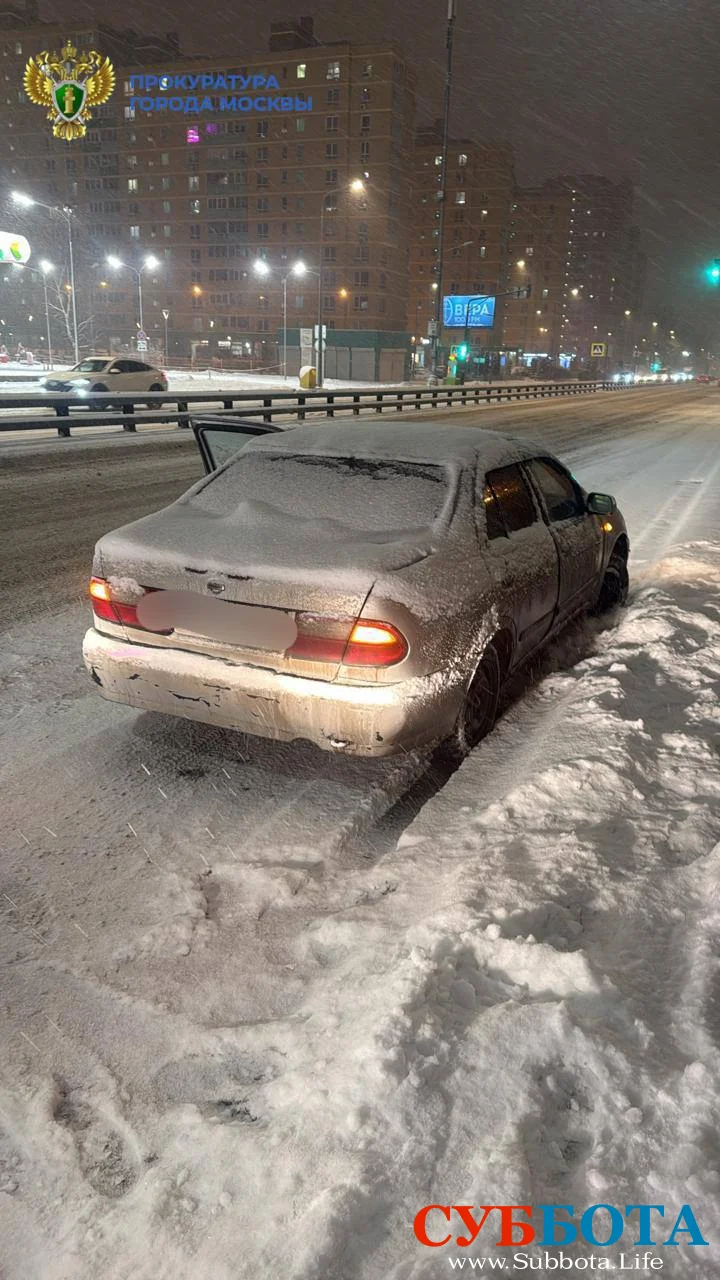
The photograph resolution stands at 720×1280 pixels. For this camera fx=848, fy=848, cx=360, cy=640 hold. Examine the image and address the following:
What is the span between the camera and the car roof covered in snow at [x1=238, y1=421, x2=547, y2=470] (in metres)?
4.51

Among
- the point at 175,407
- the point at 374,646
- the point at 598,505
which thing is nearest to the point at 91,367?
the point at 175,407

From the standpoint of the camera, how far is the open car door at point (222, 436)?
5.56 meters

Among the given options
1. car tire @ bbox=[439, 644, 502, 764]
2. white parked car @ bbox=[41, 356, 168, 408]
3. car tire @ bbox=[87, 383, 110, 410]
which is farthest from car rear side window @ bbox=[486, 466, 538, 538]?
white parked car @ bbox=[41, 356, 168, 408]

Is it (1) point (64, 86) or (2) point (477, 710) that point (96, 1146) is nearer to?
(2) point (477, 710)

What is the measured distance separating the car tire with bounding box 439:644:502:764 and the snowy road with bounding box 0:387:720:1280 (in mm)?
102

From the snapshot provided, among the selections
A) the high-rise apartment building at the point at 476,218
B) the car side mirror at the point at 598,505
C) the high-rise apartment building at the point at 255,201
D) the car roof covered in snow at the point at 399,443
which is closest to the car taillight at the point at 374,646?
the car roof covered in snow at the point at 399,443

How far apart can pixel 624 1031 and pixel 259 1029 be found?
101 cm

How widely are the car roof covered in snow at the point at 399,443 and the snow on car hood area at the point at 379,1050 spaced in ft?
6.19

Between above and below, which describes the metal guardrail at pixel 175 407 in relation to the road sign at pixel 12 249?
below

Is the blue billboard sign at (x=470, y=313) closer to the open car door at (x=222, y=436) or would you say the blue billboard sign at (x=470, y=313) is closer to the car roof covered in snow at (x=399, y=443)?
the open car door at (x=222, y=436)

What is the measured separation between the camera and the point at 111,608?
3.92 meters

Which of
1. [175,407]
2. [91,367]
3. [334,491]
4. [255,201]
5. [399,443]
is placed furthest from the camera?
[255,201]

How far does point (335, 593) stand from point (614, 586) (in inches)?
158

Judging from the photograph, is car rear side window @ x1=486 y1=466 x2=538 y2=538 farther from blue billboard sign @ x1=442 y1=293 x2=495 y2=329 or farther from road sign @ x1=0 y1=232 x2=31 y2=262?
blue billboard sign @ x1=442 y1=293 x2=495 y2=329
